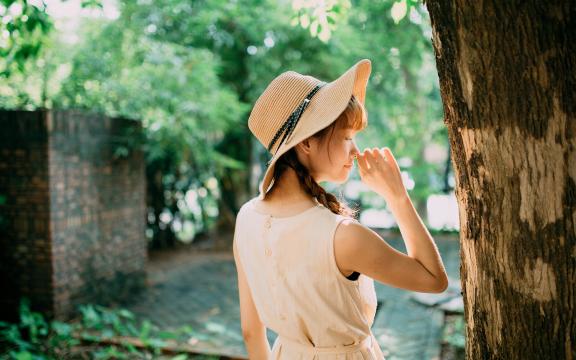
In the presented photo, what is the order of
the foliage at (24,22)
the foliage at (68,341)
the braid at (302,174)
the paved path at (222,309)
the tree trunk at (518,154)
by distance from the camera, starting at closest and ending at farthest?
the tree trunk at (518,154), the braid at (302,174), the foliage at (24,22), the foliage at (68,341), the paved path at (222,309)

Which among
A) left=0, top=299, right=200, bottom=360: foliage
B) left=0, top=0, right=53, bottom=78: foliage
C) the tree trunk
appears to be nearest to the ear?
the tree trunk

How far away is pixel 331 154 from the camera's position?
1735mm

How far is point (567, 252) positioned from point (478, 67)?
21.9 inches

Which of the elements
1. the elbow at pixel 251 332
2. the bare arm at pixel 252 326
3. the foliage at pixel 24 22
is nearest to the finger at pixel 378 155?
the bare arm at pixel 252 326

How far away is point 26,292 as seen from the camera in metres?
6.30

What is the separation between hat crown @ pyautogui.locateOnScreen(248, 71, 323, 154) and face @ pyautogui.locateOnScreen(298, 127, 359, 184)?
0.13 metres

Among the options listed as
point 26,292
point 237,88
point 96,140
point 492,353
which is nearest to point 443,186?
point 237,88

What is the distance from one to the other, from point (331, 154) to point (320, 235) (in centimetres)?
28

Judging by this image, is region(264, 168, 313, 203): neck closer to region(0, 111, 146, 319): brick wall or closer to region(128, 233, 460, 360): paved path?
region(128, 233, 460, 360): paved path

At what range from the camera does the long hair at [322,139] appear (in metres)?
1.72

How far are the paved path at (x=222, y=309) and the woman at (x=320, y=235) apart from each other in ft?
11.3

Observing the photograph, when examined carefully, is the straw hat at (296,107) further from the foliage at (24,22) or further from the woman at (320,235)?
the foliage at (24,22)

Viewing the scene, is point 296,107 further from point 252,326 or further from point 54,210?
point 54,210

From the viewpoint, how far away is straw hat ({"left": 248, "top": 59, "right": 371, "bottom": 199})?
165cm
